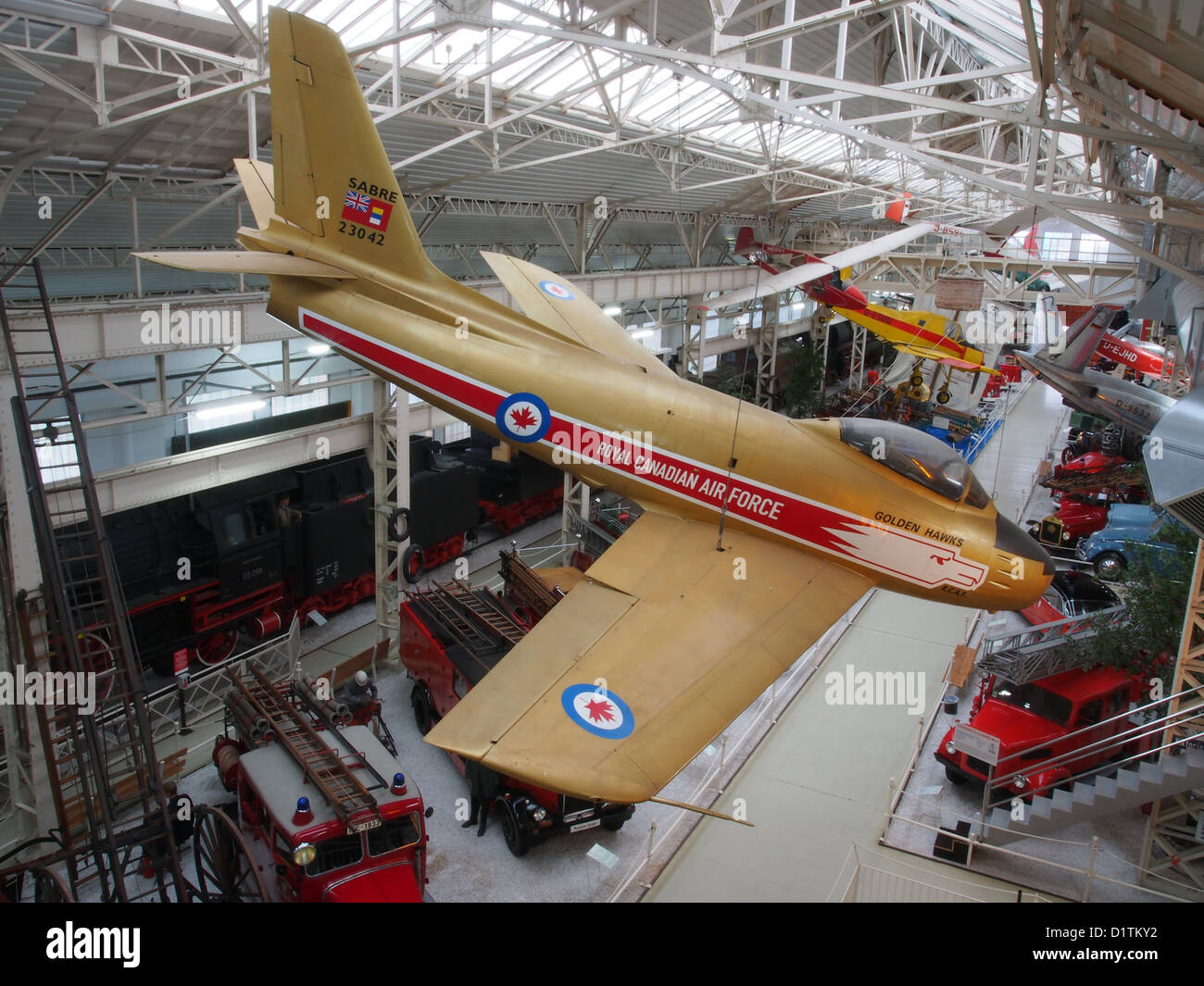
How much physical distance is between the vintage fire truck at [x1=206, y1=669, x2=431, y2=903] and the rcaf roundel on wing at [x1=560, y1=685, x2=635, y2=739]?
3173 millimetres

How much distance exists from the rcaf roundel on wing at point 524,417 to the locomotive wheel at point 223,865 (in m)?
4.99

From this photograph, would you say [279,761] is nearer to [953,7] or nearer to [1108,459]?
[953,7]

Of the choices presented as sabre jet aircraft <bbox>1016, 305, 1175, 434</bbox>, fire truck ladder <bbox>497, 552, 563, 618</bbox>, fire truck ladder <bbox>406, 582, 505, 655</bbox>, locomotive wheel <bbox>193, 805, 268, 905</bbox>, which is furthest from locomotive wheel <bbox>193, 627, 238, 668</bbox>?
sabre jet aircraft <bbox>1016, 305, 1175, 434</bbox>

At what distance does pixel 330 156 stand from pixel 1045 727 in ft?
38.6

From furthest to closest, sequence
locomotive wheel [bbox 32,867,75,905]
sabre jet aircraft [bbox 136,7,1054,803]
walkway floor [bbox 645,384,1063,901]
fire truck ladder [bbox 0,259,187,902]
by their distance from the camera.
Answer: walkway floor [bbox 645,384,1063,901] → sabre jet aircraft [bbox 136,7,1054,803] → fire truck ladder [bbox 0,259,187,902] → locomotive wheel [bbox 32,867,75,905]

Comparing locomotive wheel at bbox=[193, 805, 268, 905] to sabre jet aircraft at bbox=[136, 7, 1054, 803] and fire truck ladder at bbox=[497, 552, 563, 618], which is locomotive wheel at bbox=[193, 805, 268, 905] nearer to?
sabre jet aircraft at bbox=[136, 7, 1054, 803]

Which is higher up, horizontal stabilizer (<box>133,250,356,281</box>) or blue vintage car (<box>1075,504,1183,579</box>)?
horizontal stabilizer (<box>133,250,356,281</box>)

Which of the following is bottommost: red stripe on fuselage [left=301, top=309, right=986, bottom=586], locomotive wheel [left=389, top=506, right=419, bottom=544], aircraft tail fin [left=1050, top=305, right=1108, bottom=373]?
locomotive wheel [left=389, top=506, right=419, bottom=544]

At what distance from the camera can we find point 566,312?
9.77 metres

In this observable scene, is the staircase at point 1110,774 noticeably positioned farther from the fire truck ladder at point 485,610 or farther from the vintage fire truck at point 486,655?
the fire truck ladder at point 485,610

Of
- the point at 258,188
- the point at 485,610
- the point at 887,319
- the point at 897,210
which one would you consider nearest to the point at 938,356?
the point at 887,319

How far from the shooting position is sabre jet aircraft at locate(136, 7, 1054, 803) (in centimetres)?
762

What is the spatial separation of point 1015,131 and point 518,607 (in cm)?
2481

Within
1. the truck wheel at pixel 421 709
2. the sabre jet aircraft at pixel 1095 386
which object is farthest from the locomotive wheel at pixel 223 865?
the sabre jet aircraft at pixel 1095 386
